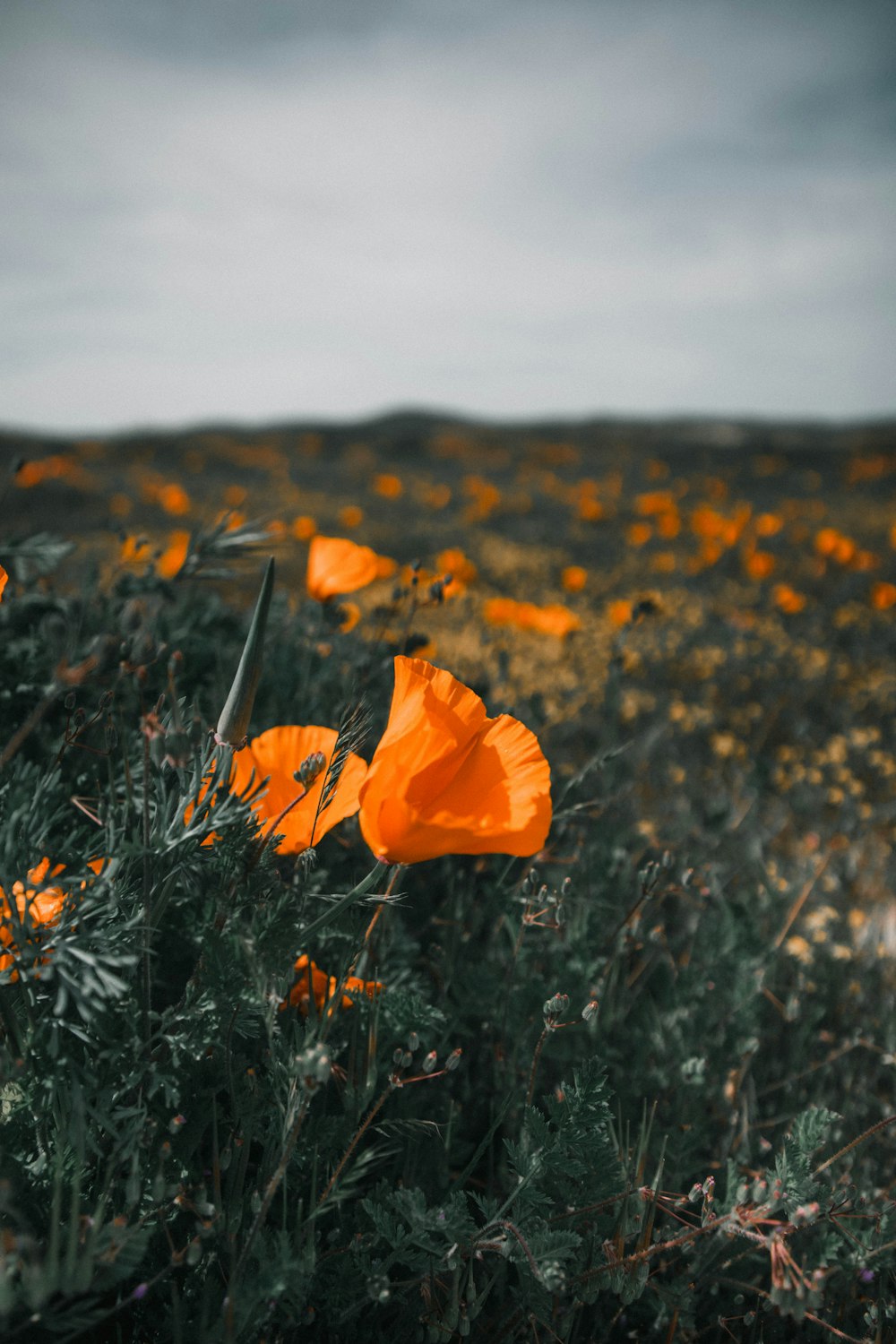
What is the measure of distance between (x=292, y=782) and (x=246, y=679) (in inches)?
12.3

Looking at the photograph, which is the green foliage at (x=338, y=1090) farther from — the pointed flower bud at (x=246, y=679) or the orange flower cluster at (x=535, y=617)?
the orange flower cluster at (x=535, y=617)

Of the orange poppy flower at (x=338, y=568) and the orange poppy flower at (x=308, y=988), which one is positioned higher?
the orange poppy flower at (x=338, y=568)

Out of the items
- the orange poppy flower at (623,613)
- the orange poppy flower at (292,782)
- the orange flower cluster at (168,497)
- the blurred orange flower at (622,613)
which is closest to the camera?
the orange poppy flower at (292,782)

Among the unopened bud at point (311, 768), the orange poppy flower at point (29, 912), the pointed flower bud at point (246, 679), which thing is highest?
the pointed flower bud at point (246, 679)

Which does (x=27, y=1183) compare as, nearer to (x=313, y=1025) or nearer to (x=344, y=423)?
(x=313, y=1025)

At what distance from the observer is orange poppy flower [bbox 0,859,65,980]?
872 millimetres

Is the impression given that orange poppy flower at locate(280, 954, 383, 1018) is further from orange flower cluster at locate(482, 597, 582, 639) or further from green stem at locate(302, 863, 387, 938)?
orange flower cluster at locate(482, 597, 582, 639)

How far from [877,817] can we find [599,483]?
1141cm

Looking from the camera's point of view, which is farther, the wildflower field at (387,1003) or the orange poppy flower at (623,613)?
the orange poppy flower at (623,613)

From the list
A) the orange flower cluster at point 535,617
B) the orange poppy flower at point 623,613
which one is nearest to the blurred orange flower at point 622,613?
the orange poppy flower at point 623,613

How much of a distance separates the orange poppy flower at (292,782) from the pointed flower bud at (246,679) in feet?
0.34

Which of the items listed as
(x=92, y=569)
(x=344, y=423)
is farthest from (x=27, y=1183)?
(x=344, y=423)

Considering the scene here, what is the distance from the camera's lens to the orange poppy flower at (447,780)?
0.87m

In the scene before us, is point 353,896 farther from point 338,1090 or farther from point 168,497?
point 168,497
